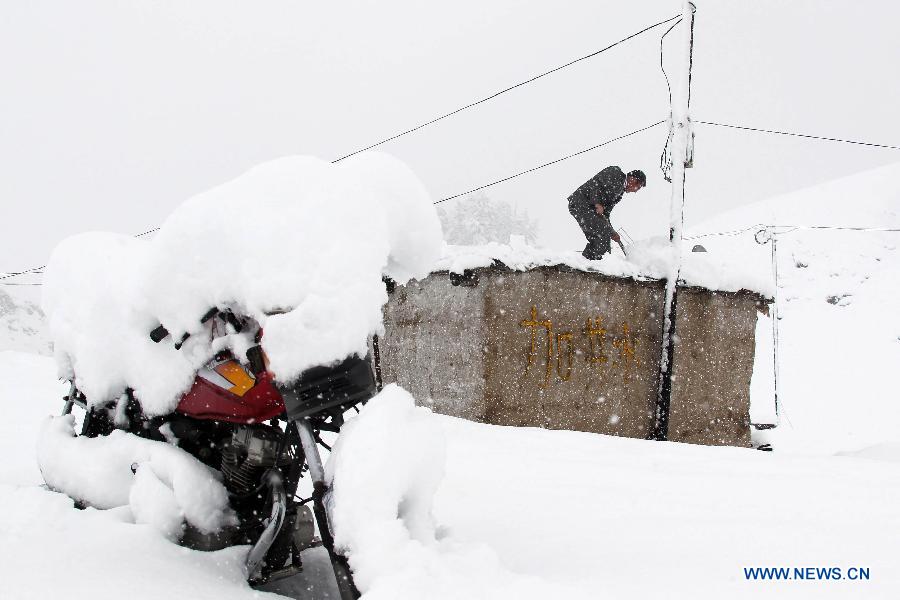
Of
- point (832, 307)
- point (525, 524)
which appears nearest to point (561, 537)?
point (525, 524)

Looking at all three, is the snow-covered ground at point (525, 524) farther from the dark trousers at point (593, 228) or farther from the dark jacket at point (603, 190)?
the dark jacket at point (603, 190)

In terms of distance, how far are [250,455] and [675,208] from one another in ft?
26.0

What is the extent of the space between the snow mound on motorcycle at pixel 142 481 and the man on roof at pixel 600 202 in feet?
22.1

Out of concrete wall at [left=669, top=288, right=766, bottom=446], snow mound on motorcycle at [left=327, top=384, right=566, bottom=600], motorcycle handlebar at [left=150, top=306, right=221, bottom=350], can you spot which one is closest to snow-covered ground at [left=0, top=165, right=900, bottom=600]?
snow mound on motorcycle at [left=327, top=384, right=566, bottom=600]

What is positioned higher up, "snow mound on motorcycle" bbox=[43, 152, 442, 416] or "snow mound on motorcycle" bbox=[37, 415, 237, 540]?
"snow mound on motorcycle" bbox=[43, 152, 442, 416]

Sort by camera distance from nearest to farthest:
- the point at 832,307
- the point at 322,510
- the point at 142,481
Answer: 1. the point at 322,510
2. the point at 142,481
3. the point at 832,307

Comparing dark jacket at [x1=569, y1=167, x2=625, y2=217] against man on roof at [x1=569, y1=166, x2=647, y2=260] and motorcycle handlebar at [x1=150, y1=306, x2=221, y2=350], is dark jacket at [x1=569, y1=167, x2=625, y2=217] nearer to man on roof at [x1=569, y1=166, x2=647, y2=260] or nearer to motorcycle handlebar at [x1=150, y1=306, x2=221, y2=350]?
man on roof at [x1=569, y1=166, x2=647, y2=260]

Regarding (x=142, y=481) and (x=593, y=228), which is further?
(x=593, y=228)

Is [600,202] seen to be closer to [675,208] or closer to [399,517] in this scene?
[675,208]

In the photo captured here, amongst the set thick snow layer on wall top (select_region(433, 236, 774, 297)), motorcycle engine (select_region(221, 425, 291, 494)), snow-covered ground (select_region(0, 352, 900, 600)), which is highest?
thick snow layer on wall top (select_region(433, 236, 774, 297))

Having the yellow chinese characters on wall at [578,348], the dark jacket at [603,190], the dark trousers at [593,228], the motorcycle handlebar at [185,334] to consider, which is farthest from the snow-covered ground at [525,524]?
the dark jacket at [603,190]

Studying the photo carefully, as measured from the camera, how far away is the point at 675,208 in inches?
351

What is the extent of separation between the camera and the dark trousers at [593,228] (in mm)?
8367

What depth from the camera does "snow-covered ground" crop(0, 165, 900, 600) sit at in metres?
1.78
